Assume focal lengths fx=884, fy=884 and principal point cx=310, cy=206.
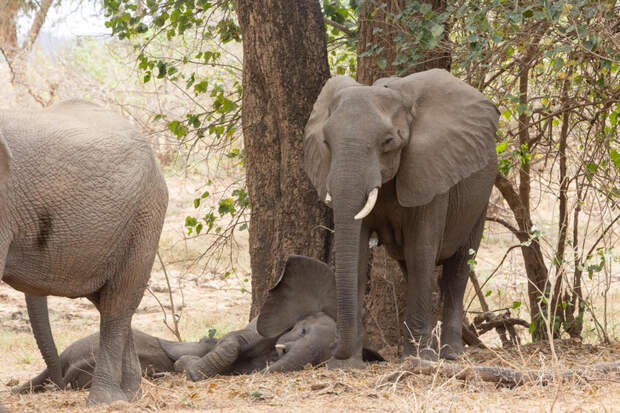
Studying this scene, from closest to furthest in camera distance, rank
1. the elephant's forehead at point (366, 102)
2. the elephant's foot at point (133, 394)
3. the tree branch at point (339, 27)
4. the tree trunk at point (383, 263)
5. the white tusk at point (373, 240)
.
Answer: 1. the elephant's foot at point (133, 394)
2. the elephant's forehead at point (366, 102)
3. the white tusk at point (373, 240)
4. the tree trunk at point (383, 263)
5. the tree branch at point (339, 27)

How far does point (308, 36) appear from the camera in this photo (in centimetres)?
701

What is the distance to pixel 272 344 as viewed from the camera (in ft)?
20.1

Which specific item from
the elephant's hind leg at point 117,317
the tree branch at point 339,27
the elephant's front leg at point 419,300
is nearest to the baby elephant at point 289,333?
the elephant's front leg at point 419,300

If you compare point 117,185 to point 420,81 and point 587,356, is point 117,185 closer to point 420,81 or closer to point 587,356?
point 420,81

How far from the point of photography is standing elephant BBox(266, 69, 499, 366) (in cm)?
514

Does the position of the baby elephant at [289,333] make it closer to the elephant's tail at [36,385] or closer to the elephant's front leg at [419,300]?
the elephant's front leg at [419,300]

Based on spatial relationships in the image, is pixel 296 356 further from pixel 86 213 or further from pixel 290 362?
pixel 86 213

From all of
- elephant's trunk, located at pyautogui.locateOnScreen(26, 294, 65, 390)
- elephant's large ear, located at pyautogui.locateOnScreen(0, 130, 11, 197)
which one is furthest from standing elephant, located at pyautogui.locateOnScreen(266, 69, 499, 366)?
elephant's large ear, located at pyautogui.locateOnScreen(0, 130, 11, 197)

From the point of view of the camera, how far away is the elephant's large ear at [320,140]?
553 centimetres

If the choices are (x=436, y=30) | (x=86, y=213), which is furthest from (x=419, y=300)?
(x=86, y=213)

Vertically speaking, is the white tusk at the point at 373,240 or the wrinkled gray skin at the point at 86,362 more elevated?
the white tusk at the point at 373,240

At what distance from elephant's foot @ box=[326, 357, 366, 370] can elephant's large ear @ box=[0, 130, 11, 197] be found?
2382mm

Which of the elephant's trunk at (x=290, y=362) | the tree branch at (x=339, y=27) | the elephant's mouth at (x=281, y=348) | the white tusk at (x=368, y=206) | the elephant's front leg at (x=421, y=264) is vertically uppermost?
the tree branch at (x=339, y=27)

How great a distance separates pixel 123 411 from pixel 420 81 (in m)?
2.85
